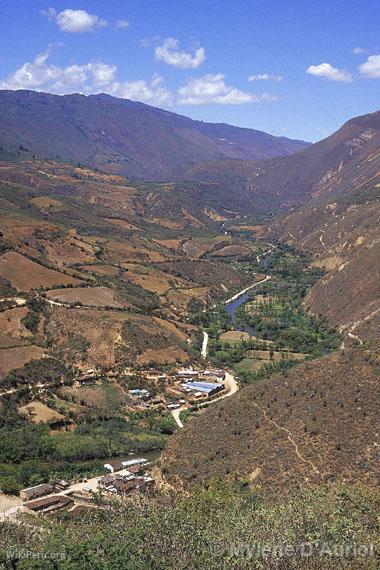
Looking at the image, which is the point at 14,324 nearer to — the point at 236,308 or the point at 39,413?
the point at 39,413

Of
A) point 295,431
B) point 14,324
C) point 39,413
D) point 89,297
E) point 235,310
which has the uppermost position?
point 89,297

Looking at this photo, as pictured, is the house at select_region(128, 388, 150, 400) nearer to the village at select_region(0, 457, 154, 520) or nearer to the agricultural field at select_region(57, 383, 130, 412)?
the agricultural field at select_region(57, 383, 130, 412)

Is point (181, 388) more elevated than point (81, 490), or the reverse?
point (181, 388)

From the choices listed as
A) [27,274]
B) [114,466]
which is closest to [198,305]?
[27,274]

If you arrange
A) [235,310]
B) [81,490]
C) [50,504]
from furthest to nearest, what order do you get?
[235,310], [81,490], [50,504]

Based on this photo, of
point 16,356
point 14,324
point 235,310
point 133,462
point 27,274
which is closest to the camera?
point 133,462

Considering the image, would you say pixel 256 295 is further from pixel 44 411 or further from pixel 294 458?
pixel 294 458

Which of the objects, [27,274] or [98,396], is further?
[27,274]

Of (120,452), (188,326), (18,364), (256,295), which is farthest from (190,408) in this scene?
(256,295)
